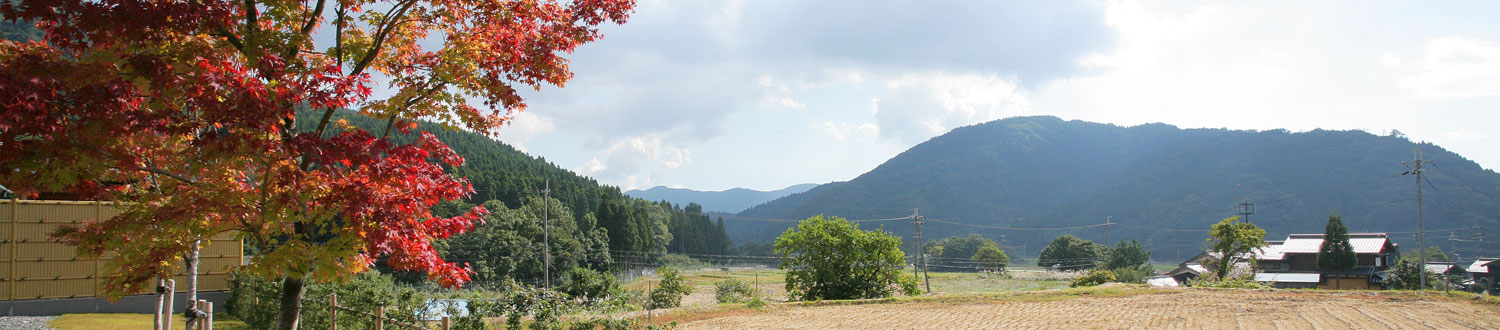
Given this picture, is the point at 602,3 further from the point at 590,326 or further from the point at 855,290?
the point at 855,290

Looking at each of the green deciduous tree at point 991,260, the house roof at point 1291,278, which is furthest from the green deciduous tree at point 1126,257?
the house roof at point 1291,278

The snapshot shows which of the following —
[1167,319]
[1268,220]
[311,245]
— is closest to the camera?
[311,245]

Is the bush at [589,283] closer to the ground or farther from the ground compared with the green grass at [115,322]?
closer to the ground

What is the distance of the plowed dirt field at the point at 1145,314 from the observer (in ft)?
68.6

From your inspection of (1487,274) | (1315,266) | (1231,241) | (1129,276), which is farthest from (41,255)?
(1487,274)

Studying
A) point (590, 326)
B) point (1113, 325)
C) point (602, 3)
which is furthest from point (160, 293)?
point (1113, 325)

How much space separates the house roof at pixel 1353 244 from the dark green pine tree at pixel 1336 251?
5.15 ft

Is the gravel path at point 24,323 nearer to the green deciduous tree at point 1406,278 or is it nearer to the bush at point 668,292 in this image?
the bush at point 668,292

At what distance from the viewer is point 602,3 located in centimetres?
725

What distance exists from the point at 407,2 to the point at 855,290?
99.8 feet

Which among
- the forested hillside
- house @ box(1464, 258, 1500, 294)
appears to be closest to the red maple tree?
the forested hillside

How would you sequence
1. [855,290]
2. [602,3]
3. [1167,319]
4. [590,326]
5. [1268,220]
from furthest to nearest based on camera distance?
[1268,220] < [855,290] < [1167,319] < [590,326] < [602,3]

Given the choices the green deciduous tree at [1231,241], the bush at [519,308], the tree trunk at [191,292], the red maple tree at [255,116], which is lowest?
the green deciduous tree at [1231,241]

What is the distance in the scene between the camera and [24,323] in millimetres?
16250
